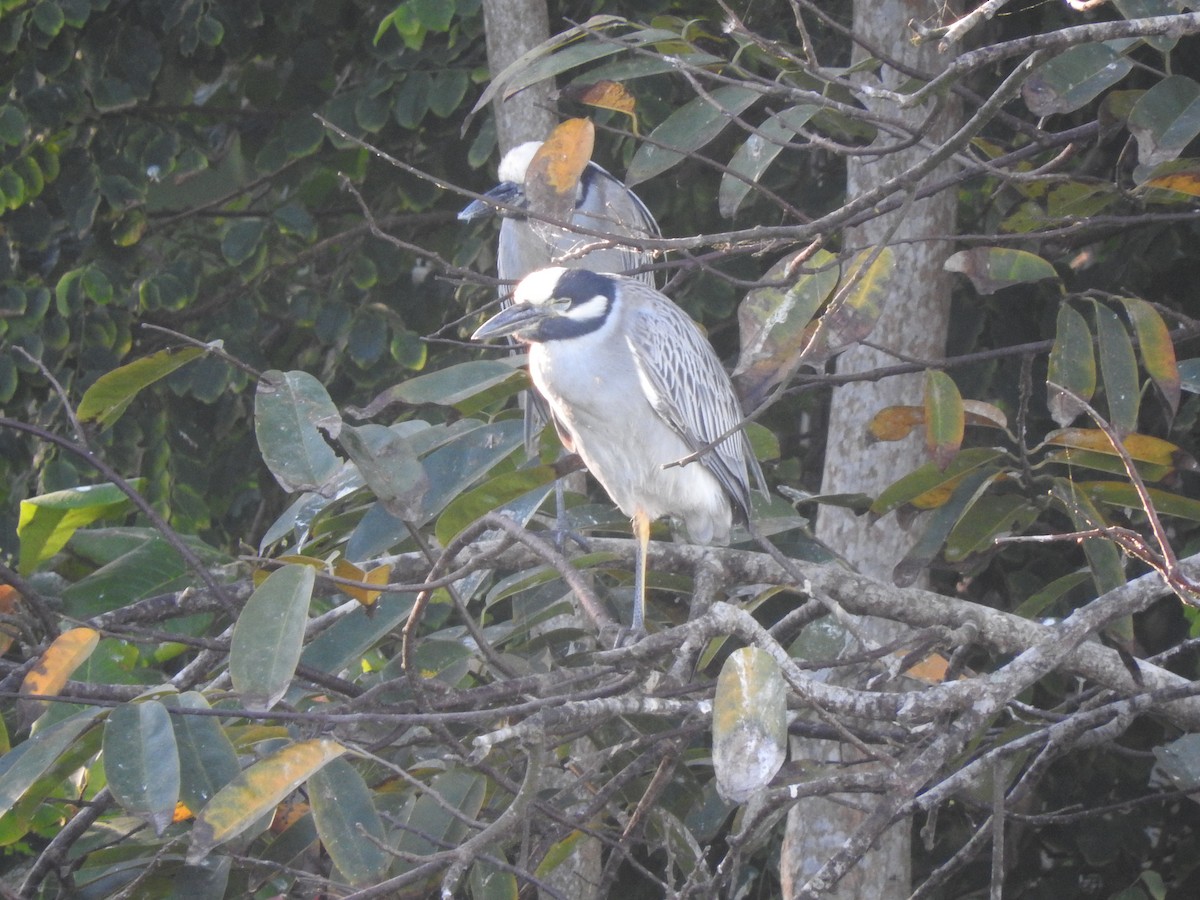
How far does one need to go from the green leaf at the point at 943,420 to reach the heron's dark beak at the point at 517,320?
0.77 meters

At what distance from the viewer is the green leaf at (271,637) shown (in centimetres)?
153

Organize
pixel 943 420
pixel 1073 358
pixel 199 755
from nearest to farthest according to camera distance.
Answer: pixel 199 755 → pixel 943 420 → pixel 1073 358

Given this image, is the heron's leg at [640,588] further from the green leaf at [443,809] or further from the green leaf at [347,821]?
the green leaf at [347,821]

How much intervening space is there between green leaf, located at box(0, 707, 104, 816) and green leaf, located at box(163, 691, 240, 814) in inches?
4.2

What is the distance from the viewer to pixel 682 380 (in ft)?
9.25

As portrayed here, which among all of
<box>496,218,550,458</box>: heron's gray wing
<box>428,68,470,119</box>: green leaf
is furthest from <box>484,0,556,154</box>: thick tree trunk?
<box>496,218,550,458</box>: heron's gray wing

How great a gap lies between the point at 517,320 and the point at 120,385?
78cm

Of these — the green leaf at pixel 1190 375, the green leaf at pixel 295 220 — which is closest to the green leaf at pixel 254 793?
the green leaf at pixel 1190 375

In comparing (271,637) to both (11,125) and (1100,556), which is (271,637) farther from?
(11,125)

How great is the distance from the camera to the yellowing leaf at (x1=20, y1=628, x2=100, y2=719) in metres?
1.64

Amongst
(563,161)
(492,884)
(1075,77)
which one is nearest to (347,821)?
(492,884)

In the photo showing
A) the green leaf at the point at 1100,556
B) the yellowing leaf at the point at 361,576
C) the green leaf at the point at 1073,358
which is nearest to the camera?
the yellowing leaf at the point at 361,576

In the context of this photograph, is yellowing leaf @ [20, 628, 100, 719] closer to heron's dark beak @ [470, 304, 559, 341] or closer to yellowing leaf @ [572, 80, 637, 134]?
heron's dark beak @ [470, 304, 559, 341]

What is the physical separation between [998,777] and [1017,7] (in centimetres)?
254
